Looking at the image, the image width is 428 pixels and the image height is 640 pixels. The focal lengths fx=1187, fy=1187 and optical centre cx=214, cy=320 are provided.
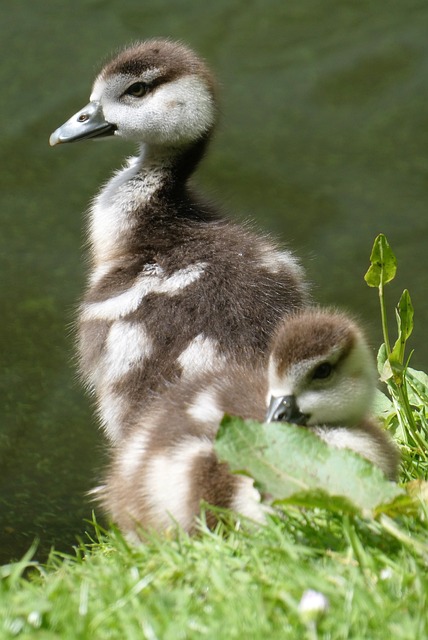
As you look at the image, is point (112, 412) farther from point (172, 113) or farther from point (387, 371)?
point (172, 113)

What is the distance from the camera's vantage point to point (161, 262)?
8.07 feet

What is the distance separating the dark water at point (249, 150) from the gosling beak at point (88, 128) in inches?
38.5

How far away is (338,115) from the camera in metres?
4.62

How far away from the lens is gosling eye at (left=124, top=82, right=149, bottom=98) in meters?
2.87

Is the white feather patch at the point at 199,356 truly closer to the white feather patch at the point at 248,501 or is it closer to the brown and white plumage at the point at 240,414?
the brown and white plumage at the point at 240,414

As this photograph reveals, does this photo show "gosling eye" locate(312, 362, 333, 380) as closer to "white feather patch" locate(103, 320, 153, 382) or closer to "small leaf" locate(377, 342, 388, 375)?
"white feather patch" locate(103, 320, 153, 382)

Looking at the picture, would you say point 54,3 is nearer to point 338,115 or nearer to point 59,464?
point 338,115

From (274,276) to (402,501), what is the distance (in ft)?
2.78

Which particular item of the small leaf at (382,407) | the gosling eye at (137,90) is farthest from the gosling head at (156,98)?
the small leaf at (382,407)

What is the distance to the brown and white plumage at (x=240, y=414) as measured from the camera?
1887 millimetres

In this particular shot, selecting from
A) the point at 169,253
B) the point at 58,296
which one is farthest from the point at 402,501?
the point at 58,296

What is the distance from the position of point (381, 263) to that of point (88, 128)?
955mm

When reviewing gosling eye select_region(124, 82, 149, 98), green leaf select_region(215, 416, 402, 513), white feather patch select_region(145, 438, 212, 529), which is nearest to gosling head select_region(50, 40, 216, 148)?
gosling eye select_region(124, 82, 149, 98)

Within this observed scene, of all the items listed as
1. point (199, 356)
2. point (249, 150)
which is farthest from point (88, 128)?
point (249, 150)
